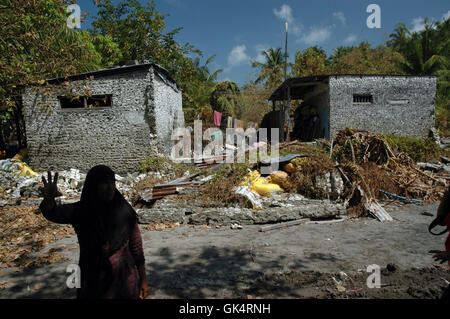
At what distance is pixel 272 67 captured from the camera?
1126 inches

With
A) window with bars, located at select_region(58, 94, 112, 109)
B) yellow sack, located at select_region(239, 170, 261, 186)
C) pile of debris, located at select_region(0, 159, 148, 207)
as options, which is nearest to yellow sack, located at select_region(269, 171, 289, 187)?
yellow sack, located at select_region(239, 170, 261, 186)

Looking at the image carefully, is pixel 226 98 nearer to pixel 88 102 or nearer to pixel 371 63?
pixel 371 63

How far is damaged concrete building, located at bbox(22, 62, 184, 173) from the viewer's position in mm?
9961

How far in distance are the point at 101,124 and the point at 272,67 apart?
2248 centimetres

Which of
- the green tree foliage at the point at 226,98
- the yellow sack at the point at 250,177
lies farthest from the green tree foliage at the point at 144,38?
the yellow sack at the point at 250,177

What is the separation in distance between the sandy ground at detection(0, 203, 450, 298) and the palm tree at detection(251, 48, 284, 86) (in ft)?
67.6

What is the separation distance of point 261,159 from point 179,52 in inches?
514

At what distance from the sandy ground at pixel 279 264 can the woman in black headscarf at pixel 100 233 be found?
4.67ft

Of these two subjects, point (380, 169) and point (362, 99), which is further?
point (362, 99)

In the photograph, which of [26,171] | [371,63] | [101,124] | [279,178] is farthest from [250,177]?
[371,63]

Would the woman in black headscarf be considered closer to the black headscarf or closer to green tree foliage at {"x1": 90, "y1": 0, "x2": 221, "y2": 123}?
the black headscarf

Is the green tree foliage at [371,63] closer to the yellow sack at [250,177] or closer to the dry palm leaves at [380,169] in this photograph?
the dry palm leaves at [380,169]

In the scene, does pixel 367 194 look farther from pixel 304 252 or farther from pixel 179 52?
pixel 179 52

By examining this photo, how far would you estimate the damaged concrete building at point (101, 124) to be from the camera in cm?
996
